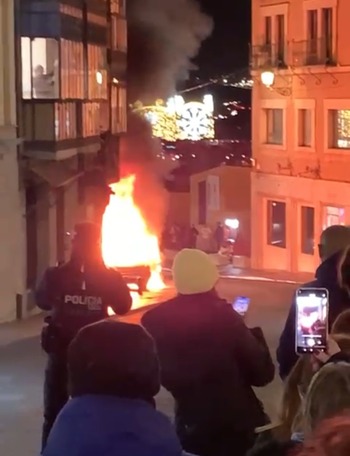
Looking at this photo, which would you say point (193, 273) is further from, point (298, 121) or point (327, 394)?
point (298, 121)

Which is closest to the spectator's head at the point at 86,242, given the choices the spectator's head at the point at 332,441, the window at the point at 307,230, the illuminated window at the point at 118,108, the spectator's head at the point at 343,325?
the spectator's head at the point at 343,325

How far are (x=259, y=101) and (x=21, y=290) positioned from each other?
669 inches

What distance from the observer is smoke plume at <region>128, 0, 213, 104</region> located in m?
39.3

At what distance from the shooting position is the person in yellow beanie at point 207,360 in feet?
17.7

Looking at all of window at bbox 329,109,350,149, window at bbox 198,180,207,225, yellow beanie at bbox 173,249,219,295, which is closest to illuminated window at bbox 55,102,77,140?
window at bbox 329,109,350,149

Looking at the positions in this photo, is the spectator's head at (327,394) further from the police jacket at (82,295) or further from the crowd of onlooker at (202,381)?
the police jacket at (82,295)

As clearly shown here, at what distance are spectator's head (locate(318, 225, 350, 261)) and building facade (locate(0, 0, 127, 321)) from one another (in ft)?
44.8

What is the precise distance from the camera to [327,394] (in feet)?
11.1

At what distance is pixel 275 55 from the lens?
33469 mm

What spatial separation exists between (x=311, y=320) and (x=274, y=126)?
30.3 m

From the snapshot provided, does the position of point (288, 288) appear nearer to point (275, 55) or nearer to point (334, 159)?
point (334, 159)

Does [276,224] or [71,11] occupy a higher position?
[71,11]

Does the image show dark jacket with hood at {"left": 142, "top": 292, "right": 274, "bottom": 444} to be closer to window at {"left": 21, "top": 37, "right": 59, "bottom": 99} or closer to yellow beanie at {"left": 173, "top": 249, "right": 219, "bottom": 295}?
yellow beanie at {"left": 173, "top": 249, "right": 219, "bottom": 295}

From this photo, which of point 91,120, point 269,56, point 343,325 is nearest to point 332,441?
point 343,325
